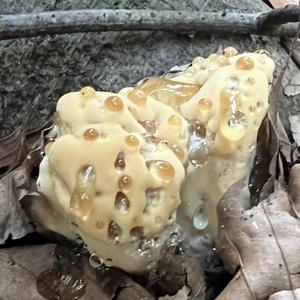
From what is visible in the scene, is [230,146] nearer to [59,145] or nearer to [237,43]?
[59,145]

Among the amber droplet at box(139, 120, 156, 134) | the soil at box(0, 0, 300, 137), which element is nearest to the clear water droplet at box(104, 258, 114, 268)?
the amber droplet at box(139, 120, 156, 134)

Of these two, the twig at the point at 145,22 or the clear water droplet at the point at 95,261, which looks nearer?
the clear water droplet at the point at 95,261

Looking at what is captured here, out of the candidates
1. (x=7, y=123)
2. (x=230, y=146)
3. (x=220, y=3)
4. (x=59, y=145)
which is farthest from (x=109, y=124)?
(x=220, y=3)

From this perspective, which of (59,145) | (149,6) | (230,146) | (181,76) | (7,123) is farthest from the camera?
(149,6)

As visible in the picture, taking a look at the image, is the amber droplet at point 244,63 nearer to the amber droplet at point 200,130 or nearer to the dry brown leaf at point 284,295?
the amber droplet at point 200,130

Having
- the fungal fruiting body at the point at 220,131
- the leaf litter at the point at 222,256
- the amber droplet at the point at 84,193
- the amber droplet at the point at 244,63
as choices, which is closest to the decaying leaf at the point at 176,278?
the leaf litter at the point at 222,256

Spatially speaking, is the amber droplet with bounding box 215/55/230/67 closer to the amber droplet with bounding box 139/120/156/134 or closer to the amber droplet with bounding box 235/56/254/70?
the amber droplet with bounding box 235/56/254/70
